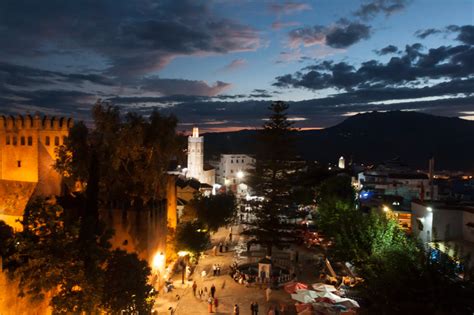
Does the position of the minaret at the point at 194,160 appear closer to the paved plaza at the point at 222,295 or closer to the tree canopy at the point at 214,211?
the tree canopy at the point at 214,211

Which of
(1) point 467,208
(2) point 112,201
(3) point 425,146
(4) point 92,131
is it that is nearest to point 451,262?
(1) point 467,208

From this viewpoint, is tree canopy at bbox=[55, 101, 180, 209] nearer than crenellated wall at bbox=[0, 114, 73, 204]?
Yes

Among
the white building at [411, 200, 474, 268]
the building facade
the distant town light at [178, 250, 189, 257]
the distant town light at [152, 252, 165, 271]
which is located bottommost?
the distant town light at [178, 250, 189, 257]

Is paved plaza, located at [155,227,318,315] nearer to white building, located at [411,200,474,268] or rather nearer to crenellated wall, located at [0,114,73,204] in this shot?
white building, located at [411,200,474,268]

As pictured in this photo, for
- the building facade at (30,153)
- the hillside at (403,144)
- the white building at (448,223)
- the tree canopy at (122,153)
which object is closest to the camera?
the white building at (448,223)

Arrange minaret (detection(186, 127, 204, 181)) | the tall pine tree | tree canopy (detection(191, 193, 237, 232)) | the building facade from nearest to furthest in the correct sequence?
the building facade
the tall pine tree
tree canopy (detection(191, 193, 237, 232))
minaret (detection(186, 127, 204, 181))

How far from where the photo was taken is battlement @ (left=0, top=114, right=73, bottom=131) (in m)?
24.9

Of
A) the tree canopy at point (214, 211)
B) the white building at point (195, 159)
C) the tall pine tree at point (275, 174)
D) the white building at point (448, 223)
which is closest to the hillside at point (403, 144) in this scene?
the white building at point (195, 159)

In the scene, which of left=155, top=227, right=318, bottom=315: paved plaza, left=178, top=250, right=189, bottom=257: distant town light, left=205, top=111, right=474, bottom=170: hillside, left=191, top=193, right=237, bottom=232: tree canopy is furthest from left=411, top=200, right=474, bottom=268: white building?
left=205, top=111, right=474, bottom=170: hillside

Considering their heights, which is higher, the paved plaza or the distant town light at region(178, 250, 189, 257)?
the distant town light at region(178, 250, 189, 257)

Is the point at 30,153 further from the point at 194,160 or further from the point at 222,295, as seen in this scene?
the point at 194,160

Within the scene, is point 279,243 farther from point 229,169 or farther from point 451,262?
point 229,169

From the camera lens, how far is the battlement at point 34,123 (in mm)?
24891

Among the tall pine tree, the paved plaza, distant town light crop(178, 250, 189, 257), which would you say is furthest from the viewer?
the tall pine tree
